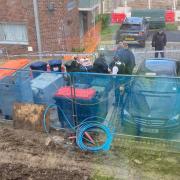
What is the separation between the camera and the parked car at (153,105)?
10.0m

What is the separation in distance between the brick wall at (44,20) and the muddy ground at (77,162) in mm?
10592

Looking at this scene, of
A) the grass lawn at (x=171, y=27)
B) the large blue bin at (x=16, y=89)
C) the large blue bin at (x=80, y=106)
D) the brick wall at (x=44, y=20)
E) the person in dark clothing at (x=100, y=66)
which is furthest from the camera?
the grass lawn at (x=171, y=27)

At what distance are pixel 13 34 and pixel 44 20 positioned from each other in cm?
229

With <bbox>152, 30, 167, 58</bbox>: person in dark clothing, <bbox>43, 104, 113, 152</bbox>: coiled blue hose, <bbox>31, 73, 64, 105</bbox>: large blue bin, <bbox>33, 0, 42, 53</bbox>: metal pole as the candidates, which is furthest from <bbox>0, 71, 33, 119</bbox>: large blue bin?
<bbox>33, 0, 42, 53</bbox>: metal pole

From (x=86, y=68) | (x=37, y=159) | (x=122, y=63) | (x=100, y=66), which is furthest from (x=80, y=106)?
(x=122, y=63)

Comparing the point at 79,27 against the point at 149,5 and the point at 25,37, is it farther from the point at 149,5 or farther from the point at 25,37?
the point at 149,5

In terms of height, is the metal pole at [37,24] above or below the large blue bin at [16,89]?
above

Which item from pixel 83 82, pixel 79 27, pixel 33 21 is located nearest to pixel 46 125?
pixel 83 82

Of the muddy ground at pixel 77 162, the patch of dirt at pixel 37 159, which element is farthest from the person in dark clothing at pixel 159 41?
the patch of dirt at pixel 37 159

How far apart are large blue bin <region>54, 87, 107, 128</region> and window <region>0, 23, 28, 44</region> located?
10987mm

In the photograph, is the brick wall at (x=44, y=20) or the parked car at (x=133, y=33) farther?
the parked car at (x=133, y=33)

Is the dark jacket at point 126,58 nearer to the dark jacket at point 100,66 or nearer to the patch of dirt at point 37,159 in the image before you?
the dark jacket at point 100,66

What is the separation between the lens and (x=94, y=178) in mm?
9117

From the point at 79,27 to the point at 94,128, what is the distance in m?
14.2
